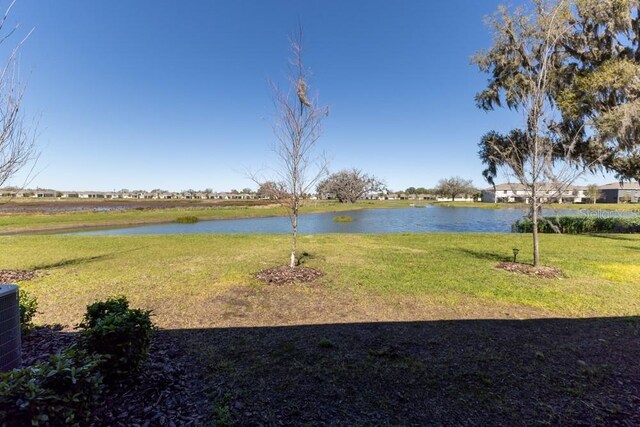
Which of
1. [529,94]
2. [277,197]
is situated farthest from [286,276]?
[529,94]

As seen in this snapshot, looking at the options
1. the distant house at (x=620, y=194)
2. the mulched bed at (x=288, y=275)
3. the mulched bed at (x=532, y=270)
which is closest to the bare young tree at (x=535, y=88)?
the mulched bed at (x=532, y=270)

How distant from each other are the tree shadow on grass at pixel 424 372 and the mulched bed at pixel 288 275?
2.69m

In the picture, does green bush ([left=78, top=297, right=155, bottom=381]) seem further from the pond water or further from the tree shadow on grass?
the pond water

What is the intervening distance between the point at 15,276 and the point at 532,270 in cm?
1317

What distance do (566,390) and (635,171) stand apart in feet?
54.8

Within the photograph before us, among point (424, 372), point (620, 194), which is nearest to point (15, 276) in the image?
point (424, 372)

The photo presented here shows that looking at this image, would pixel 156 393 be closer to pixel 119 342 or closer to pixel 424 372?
pixel 119 342

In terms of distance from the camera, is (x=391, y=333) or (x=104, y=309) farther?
(x=391, y=333)

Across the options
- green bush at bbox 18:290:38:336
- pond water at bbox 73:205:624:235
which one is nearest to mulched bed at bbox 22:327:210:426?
green bush at bbox 18:290:38:336

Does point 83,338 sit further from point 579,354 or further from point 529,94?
point 529,94

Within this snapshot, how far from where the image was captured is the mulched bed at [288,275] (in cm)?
762

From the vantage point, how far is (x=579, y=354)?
404 centimetres

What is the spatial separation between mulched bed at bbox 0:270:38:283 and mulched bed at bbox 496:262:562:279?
1249cm

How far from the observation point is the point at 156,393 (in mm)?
3047
